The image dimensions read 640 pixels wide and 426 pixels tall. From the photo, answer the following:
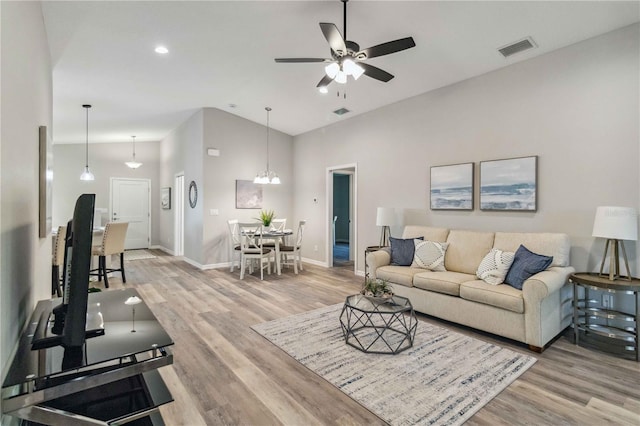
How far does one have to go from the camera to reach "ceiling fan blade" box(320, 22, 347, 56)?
2.51 metres

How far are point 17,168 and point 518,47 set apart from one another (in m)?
4.45

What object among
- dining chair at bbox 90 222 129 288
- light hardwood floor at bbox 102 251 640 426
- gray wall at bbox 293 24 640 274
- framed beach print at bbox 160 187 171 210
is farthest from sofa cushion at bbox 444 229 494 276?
framed beach print at bbox 160 187 171 210

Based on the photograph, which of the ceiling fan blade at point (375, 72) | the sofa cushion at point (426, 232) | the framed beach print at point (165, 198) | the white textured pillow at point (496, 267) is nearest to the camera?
the ceiling fan blade at point (375, 72)

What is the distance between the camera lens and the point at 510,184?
12.8 feet

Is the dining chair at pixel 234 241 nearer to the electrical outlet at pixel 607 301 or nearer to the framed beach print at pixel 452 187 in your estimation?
the framed beach print at pixel 452 187

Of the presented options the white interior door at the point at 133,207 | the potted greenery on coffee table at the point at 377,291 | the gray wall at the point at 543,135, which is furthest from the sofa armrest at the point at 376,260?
the white interior door at the point at 133,207

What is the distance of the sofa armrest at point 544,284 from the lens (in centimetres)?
283

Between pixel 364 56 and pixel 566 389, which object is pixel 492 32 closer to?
pixel 364 56

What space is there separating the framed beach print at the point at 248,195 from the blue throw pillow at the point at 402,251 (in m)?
3.81

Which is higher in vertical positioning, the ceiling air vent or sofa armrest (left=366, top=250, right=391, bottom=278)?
the ceiling air vent

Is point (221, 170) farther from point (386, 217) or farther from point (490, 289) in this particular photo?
point (490, 289)

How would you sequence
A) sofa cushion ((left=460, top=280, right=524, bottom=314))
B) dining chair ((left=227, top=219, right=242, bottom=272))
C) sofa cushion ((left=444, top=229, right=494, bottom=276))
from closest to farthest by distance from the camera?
sofa cushion ((left=460, top=280, right=524, bottom=314)) → sofa cushion ((left=444, top=229, right=494, bottom=276)) → dining chair ((left=227, top=219, right=242, bottom=272))

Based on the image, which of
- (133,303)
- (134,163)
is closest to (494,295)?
(133,303)

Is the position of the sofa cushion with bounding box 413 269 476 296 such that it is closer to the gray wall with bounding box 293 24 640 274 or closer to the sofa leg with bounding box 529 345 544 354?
the sofa leg with bounding box 529 345 544 354
